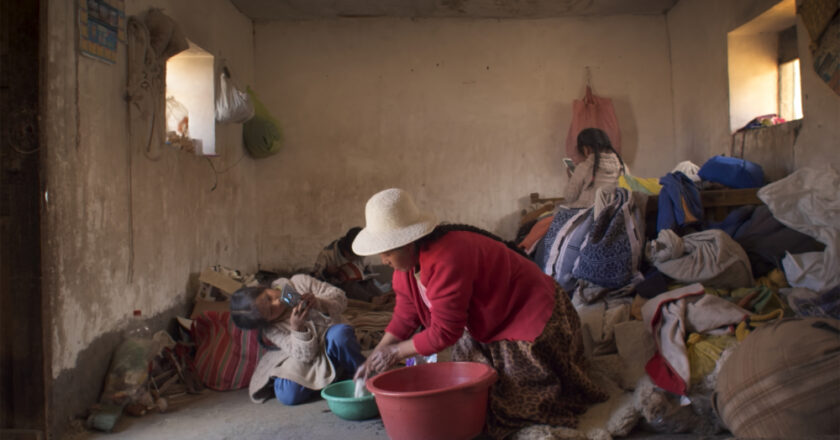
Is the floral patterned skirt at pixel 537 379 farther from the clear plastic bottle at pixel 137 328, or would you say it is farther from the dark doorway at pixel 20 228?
the clear plastic bottle at pixel 137 328

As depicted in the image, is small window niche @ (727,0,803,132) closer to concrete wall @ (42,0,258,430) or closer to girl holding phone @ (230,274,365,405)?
girl holding phone @ (230,274,365,405)

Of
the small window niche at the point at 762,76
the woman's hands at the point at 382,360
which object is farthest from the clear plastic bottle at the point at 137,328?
the small window niche at the point at 762,76

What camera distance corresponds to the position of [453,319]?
7.57 ft

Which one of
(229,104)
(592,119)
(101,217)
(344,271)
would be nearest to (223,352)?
(101,217)

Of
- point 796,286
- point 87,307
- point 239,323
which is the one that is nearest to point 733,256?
point 796,286

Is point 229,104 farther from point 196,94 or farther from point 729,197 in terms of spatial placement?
point 729,197

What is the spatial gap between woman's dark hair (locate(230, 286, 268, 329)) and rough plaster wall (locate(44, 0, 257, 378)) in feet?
2.41

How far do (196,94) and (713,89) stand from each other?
4.54 m

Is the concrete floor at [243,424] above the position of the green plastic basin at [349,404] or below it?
below

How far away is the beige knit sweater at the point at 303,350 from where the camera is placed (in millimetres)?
3213

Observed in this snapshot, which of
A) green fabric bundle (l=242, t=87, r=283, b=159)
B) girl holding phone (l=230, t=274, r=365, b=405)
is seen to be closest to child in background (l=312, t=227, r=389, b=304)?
green fabric bundle (l=242, t=87, r=283, b=159)

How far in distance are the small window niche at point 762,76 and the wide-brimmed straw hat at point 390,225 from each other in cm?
406

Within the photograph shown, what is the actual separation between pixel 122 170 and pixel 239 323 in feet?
3.82

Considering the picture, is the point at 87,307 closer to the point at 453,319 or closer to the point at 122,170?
the point at 122,170
